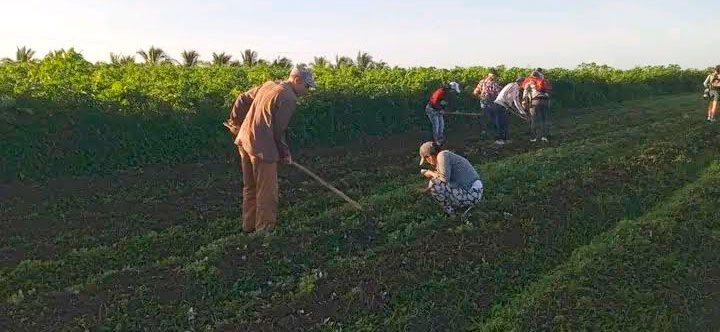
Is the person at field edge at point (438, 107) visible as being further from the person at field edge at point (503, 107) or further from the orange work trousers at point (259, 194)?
the orange work trousers at point (259, 194)

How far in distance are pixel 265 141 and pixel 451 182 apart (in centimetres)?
237

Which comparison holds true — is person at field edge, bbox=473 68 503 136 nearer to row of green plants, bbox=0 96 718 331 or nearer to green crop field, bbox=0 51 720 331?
green crop field, bbox=0 51 720 331

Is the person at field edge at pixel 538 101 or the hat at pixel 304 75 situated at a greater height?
the hat at pixel 304 75

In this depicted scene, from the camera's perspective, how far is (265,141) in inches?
324

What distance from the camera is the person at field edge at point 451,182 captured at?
8.94 m

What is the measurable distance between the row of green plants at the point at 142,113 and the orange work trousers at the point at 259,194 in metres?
3.63

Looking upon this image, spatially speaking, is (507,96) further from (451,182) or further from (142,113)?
(142,113)

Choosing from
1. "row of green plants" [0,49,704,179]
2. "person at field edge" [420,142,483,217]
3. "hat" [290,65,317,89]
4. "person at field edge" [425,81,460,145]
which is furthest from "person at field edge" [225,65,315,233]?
"person at field edge" [425,81,460,145]

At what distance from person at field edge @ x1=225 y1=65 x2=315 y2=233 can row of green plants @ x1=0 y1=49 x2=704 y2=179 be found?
3636 mm

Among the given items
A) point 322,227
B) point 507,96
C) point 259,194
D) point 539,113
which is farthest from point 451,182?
point 539,113

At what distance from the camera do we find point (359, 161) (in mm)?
13516

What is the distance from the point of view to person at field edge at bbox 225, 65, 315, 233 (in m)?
8.16

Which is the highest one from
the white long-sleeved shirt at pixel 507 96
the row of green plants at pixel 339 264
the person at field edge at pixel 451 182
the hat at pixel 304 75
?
the hat at pixel 304 75

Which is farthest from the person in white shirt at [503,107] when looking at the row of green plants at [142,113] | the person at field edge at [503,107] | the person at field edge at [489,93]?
the row of green plants at [142,113]
